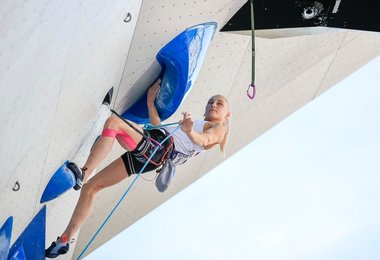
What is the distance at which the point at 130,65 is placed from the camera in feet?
9.84

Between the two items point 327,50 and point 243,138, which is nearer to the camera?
point 327,50

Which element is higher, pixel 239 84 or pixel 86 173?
pixel 86 173

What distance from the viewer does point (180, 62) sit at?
297 centimetres

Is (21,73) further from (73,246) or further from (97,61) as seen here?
(73,246)

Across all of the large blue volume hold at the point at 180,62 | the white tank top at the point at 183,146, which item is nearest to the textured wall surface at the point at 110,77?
the large blue volume hold at the point at 180,62

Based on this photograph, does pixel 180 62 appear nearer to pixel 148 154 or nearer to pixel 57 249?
pixel 148 154

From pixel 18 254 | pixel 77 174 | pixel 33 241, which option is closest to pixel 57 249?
pixel 33 241

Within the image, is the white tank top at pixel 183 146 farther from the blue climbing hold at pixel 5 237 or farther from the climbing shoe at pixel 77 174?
the blue climbing hold at pixel 5 237

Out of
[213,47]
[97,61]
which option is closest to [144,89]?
[213,47]

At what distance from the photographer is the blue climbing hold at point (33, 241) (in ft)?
9.00

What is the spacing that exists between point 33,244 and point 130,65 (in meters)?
0.91

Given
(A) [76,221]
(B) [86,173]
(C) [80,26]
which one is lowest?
(A) [76,221]

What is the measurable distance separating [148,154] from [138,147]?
67 mm

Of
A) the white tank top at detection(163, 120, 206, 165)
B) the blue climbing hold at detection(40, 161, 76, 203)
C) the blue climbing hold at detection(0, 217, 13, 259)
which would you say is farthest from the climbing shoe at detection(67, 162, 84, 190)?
the white tank top at detection(163, 120, 206, 165)
